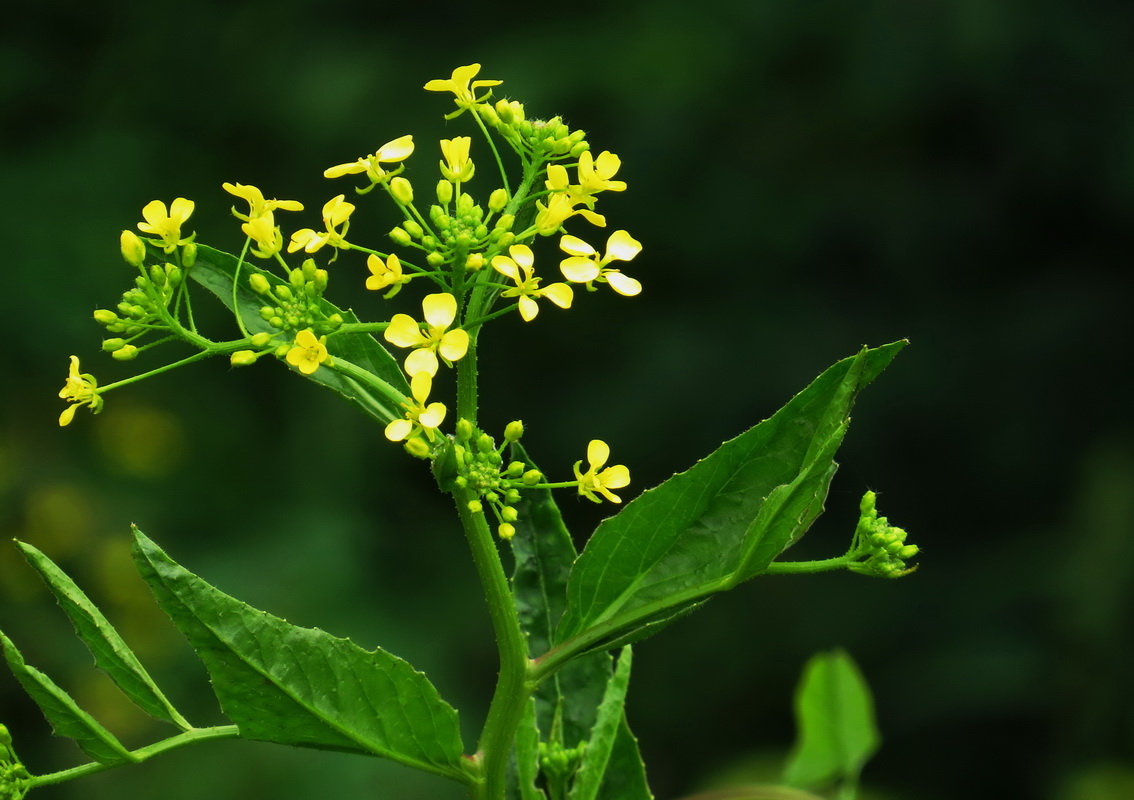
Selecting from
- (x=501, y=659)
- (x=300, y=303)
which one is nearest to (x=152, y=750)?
(x=501, y=659)

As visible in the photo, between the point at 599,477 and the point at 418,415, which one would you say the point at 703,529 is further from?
the point at 418,415

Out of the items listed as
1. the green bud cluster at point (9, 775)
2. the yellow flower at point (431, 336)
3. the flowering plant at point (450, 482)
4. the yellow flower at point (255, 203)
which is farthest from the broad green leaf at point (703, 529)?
the green bud cluster at point (9, 775)

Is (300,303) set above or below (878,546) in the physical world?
above

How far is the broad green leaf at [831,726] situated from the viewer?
6.89 ft

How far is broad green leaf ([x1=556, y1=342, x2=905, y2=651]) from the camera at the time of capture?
1206mm

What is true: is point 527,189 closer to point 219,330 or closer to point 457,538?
point 219,330

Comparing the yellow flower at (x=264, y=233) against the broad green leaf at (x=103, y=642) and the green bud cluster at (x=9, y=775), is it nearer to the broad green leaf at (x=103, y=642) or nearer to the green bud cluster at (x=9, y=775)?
the broad green leaf at (x=103, y=642)

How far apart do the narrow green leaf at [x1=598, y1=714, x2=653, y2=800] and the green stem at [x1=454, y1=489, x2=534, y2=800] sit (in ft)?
0.71

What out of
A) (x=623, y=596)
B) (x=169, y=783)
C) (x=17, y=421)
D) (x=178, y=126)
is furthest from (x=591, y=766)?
(x=178, y=126)

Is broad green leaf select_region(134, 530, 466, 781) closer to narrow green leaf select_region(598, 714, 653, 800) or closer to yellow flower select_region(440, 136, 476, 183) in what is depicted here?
narrow green leaf select_region(598, 714, 653, 800)

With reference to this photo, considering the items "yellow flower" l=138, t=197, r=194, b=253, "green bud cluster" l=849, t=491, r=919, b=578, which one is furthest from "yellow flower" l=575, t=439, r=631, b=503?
"yellow flower" l=138, t=197, r=194, b=253

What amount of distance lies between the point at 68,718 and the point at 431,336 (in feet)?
1.71

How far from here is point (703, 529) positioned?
50.6 inches

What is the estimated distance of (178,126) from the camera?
280 inches
